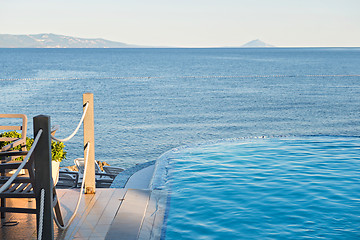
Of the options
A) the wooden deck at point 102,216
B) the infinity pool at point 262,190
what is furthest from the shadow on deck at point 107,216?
the infinity pool at point 262,190

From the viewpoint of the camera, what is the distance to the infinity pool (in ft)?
18.2

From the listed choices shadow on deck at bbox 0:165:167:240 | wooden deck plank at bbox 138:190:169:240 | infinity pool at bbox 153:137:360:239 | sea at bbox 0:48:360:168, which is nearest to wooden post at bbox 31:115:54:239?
shadow on deck at bbox 0:165:167:240

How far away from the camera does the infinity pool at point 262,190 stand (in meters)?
5.55

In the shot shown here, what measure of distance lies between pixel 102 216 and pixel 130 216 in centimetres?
30

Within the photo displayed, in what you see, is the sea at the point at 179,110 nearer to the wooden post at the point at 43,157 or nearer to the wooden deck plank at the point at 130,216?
the wooden deck plank at the point at 130,216

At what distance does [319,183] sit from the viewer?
7453 mm

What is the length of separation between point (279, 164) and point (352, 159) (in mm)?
1713

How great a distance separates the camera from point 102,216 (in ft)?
15.8

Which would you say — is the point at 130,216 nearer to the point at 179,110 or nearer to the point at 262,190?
the point at 262,190

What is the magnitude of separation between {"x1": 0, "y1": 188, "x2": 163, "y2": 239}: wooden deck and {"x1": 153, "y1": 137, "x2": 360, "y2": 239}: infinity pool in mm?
380

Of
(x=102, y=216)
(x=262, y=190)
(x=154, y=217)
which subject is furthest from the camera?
(x=262, y=190)

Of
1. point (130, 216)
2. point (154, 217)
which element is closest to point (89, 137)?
point (130, 216)

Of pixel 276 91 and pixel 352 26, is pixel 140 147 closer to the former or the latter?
pixel 276 91

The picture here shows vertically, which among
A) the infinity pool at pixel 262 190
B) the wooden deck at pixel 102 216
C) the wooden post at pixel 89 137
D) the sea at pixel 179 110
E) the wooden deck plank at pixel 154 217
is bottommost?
the sea at pixel 179 110
